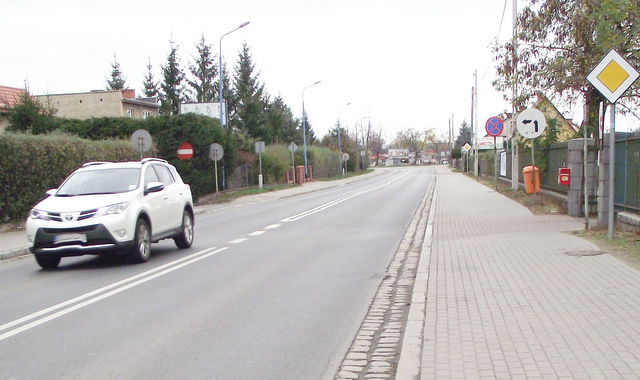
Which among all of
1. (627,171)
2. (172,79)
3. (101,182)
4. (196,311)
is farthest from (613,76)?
(172,79)

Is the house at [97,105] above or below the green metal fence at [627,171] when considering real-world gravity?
above

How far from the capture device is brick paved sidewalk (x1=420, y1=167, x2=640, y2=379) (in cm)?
473

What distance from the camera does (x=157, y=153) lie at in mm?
28703

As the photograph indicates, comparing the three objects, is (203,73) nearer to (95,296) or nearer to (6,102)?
(6,102)

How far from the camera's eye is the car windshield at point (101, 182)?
1098 centimetres

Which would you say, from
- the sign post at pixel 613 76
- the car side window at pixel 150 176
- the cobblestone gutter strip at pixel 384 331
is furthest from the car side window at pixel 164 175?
the sign post at pixel 613 76

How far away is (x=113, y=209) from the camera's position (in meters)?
10.3

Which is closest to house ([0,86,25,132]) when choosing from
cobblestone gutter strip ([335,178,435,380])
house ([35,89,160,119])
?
house ([35,89,160,119])

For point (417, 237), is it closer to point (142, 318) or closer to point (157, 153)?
point (142, 318)

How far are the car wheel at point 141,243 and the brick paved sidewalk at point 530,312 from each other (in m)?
4.72

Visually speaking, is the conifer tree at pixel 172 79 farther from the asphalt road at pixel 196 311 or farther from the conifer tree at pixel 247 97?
the asphalt road at pixel 196 311

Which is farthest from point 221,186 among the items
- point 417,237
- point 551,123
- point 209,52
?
point 209,52

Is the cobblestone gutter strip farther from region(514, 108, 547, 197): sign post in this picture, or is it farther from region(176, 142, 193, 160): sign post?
region(176, 142, 193, 160): sign post

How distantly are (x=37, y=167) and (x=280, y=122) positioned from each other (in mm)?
50506
